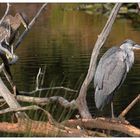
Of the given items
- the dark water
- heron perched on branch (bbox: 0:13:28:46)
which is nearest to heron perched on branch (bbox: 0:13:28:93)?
heron perched on branch (bbox: 0:13:28:46)

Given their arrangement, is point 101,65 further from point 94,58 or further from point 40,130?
point 40,130

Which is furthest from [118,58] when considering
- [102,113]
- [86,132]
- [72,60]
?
[72,60]

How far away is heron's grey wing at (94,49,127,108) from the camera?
4.85 meters

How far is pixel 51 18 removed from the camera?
111 ft

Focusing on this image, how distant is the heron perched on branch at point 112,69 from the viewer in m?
4.82

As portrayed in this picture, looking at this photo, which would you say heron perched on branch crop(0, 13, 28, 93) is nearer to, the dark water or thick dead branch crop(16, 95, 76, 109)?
thick dead branch crop(16, 95, 76, 109)

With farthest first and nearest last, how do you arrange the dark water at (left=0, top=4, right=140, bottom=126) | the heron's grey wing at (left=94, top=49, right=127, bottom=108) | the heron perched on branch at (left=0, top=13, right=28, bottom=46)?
the dark water at (left=0, top=4, right=140, bottom=126) < the heron perched on branch at (left=0, top=13, right=28, bottom=46) < the heron's grey wing at (left=94, top=49, right=127, bottom=108)

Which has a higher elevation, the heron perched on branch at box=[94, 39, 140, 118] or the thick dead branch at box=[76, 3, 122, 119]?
the thick dead branch at box=[76, 3, 122, 119]

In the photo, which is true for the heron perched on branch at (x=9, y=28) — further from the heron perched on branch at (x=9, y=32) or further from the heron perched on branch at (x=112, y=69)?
the heron perched on branch at (x=112, y=69)

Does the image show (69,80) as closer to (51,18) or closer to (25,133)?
(25,133)

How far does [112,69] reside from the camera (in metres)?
5.02

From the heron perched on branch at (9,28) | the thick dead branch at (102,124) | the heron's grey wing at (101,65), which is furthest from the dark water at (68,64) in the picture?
the thick dead branch at (102,124)

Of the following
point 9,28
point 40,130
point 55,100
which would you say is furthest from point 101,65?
point 40,130

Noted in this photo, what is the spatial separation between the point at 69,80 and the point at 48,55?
4.55 metres
